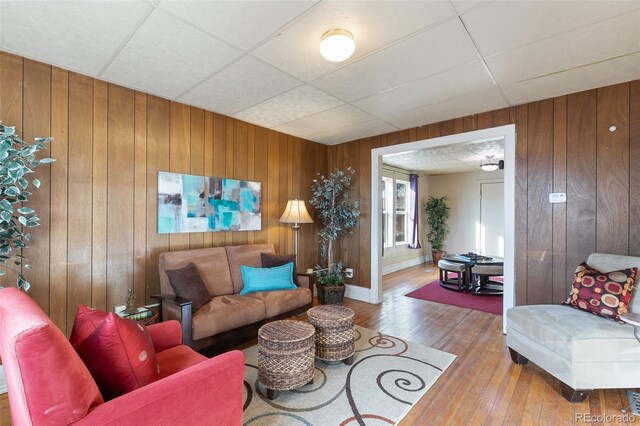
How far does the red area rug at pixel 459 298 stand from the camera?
4062 mm

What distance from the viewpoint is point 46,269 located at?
7.68 ft

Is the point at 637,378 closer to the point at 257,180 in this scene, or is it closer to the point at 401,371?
the point at 401,371

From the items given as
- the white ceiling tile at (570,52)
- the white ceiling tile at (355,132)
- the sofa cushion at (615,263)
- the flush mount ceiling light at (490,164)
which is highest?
the white ceiling tile at (570,52)

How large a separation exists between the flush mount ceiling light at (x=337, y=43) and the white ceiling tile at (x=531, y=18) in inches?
29.1

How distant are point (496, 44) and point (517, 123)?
1.46m

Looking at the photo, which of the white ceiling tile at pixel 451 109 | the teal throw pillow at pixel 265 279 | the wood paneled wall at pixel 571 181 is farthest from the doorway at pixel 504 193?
the teal throw pillow at pixel 265 279

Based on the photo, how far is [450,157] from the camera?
564 cm

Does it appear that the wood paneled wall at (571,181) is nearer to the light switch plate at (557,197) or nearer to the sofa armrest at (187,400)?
the light switch plate at (557,197)

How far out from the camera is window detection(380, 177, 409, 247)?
673 cm

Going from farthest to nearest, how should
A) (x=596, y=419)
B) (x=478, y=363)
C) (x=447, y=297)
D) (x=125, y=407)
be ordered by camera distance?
1. (x=447, y=297)
2. (x=478, y=363)
3. (x=596, y=419)
4. (x=125, y=407)

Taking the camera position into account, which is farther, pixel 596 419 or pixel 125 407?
pixel 596 419

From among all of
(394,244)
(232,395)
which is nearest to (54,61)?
(232,395)

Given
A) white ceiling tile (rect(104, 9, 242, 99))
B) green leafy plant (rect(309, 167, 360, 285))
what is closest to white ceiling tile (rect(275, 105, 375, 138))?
green leafy plant (rect(309, 167, 360, 285))

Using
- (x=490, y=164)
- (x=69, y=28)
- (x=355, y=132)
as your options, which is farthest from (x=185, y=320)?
(x=490, y=164)
